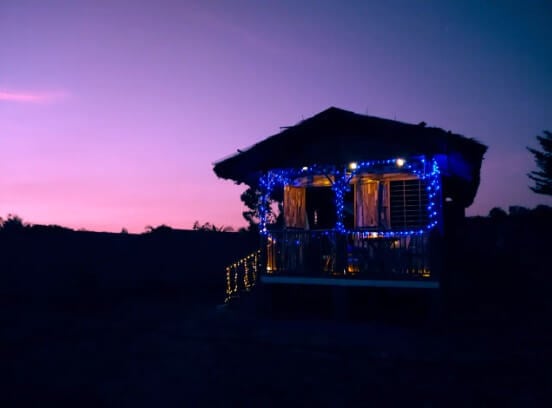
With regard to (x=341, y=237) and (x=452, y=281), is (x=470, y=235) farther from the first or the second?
(x=341, y=237)

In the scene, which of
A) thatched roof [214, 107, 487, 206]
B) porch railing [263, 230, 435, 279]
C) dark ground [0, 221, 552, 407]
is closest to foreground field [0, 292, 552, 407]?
dark ground [0, 221, 552, 407]

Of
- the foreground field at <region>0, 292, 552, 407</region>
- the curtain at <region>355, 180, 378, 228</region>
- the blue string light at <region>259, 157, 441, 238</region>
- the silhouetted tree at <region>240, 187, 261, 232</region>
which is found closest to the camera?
the foreground field at <region>0, 292, 552, 407</region>

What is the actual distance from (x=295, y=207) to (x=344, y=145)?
3596 mm

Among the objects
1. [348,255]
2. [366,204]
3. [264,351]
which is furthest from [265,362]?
[366,204]

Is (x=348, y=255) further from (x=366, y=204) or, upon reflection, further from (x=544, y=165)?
(x=544, y=165)

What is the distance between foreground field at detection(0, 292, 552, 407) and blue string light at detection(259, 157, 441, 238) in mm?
2244

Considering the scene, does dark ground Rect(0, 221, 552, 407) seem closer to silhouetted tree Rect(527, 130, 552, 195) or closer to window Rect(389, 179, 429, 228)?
window Rect(389, 179, 429, 228)

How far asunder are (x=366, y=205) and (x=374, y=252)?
10.4 ft

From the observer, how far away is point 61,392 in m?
7.01

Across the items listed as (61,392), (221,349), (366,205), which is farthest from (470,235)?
(61,392)

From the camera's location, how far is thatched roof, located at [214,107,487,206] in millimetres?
12297

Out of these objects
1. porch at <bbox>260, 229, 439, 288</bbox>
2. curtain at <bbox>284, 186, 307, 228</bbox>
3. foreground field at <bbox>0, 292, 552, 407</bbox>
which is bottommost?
foreground field at <bbox>0, 292, 552, 407</bbox>

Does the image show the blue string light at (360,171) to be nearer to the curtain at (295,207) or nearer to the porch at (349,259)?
the porch at (349,259)

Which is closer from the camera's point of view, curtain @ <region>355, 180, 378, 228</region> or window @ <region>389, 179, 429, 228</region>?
window @ <region>389, 179, 429, 228</region>
